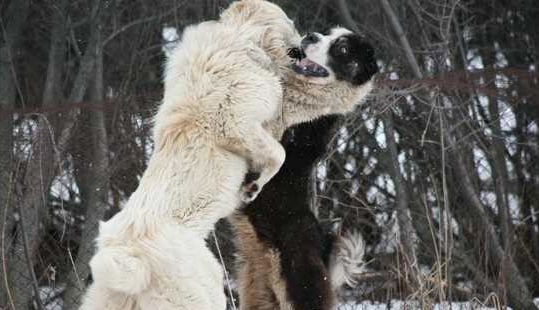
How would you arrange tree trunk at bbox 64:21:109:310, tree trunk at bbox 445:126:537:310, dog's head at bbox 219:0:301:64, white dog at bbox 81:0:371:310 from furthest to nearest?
1. tree trunk at bbox 445:126:537:310
2. tree trunk at bbox 64:21:109:310
3. dog's head at bbox 219:0:301:64
4. white dog at bbox 81:0:371:310

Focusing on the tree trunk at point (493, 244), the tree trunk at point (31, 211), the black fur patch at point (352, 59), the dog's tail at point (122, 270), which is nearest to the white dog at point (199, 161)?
the dog's tail at point (122, 270)

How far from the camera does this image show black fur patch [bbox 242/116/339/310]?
15.9ft

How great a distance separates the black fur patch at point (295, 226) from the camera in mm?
4832

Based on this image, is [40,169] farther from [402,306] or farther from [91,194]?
[402,306]

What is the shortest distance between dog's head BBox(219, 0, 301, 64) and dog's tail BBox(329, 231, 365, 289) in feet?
4.07

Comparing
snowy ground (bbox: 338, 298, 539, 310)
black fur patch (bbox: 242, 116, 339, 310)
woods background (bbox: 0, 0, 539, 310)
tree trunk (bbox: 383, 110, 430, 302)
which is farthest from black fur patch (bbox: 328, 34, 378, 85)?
tree trunk (bbox: 383, 110, 430, 302)

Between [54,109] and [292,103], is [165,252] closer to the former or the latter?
[292,103]

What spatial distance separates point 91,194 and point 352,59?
2600 mm

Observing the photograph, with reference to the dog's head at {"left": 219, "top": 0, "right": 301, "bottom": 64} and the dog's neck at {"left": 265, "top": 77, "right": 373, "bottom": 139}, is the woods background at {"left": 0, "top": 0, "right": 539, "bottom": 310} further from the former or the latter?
the dog's head at {"left": 219, "top": 0, "right": 301, "bottom": 64}

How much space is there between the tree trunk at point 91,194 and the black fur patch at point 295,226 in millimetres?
1756

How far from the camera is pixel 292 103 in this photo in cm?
466

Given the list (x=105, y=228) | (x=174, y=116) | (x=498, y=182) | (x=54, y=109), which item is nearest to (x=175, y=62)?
(x=174, y=116)

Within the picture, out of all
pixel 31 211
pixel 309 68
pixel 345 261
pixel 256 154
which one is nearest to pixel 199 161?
pixel 256 154

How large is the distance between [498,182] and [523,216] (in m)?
0.76
